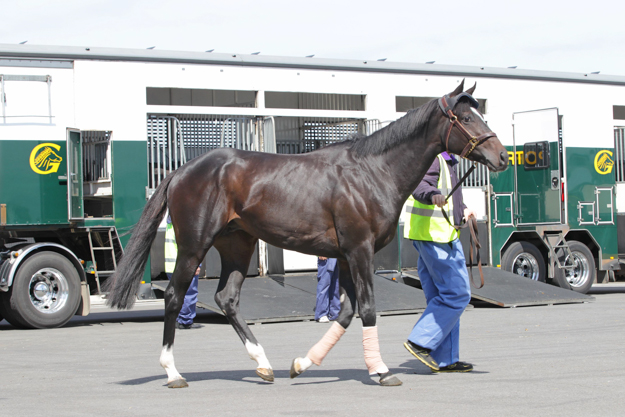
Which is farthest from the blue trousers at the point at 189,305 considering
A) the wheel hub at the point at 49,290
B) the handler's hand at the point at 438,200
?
the handler's hand at the point at 438,200

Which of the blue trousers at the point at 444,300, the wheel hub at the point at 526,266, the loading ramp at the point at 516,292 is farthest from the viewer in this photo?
the wheel hub at the point at 526,266

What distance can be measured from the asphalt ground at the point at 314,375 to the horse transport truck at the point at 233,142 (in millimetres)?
1410

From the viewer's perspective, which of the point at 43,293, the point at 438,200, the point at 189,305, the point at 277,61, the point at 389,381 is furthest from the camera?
the point at 277,61

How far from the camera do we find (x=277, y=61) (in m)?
13.0

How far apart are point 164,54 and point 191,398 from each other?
7647 mm

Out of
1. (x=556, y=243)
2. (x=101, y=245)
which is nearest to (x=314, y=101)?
(x=101, y=245)

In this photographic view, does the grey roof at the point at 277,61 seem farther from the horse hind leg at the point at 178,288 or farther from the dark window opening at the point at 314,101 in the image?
the horse hind leg at the point at 178,288

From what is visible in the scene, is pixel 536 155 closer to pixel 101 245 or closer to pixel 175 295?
pixel 101 245

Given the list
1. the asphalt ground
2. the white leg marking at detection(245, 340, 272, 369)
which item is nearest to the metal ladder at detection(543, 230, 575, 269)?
the asphalt ground

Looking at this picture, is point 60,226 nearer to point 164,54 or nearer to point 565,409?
point 164,54

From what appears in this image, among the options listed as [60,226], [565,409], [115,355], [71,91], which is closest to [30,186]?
[60,226]

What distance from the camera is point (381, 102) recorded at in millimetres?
13836

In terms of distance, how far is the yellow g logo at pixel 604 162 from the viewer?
15742 millimetres

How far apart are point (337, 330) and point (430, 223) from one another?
1.15m
